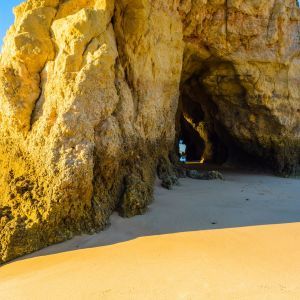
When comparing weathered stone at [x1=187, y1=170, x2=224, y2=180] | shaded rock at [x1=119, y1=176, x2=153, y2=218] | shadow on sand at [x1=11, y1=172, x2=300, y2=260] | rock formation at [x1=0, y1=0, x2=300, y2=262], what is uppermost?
rock formation at [x1=0, y1=0, x2=300, y2=262]

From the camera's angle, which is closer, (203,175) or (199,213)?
(199,213)

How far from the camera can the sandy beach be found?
98.1 inches

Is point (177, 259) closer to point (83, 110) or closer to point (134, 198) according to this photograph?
point (134, 198)

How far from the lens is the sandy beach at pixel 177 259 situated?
2.49 meters

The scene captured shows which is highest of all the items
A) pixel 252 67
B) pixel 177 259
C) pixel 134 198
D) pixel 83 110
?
pixel 252 67

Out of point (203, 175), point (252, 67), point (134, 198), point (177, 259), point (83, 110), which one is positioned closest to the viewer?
point (177, 259)

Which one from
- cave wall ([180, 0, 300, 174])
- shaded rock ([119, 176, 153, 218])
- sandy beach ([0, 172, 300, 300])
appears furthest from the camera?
cave wall ([180, 0, 300, 174])

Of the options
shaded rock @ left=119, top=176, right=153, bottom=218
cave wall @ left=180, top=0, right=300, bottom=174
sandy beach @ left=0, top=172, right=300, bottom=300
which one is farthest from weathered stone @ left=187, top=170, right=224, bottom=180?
shaded rock @ left=119, top=176, right=153, bottom=218

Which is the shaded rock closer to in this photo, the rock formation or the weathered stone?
the rock formation

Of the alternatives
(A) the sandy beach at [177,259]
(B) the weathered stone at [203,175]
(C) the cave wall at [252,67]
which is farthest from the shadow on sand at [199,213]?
(C) the cave wall at [252,67]

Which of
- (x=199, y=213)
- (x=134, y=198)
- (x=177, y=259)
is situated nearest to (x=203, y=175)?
(x=199, y=213)

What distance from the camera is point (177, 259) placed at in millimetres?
3092

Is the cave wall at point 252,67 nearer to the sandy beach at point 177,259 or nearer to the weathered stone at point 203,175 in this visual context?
the weathered stone at point 203,175

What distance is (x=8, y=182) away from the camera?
13.8 feet
